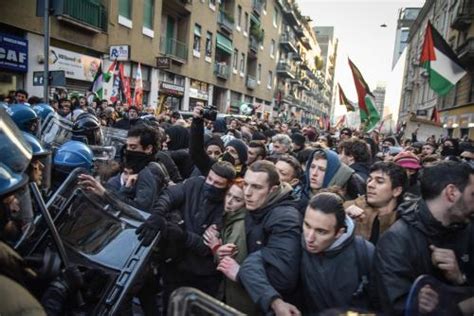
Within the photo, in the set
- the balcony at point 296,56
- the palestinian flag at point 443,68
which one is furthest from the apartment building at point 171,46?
the palestinian flag at point 443,68

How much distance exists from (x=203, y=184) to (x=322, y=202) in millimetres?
1080

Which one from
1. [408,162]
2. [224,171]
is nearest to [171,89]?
[408,162]

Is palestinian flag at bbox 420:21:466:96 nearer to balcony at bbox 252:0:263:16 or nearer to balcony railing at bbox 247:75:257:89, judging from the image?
balcony railing at bbox 247:75:257:89

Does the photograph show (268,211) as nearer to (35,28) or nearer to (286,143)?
(286,143)

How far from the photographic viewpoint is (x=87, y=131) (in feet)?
15.0

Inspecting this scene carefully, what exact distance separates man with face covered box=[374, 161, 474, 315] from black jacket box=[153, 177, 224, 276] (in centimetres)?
120

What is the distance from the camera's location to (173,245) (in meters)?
2.50

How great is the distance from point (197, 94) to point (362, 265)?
68.9 ft

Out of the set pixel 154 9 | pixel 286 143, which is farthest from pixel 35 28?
pixel 286 143

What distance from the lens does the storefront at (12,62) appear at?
10367 millimetres

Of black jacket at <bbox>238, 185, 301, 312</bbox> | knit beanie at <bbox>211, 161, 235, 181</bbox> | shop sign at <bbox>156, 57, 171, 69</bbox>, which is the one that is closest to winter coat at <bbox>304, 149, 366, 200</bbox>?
knit beanie at <bbox>211, 161, 235, 181</bbox>

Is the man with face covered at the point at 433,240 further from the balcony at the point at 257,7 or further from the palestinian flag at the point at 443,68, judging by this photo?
the balcony at the point at 257,7

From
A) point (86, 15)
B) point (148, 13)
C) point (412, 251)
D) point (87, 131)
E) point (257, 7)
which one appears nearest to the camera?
point (412, 251)

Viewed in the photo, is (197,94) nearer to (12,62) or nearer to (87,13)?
(87,13)
